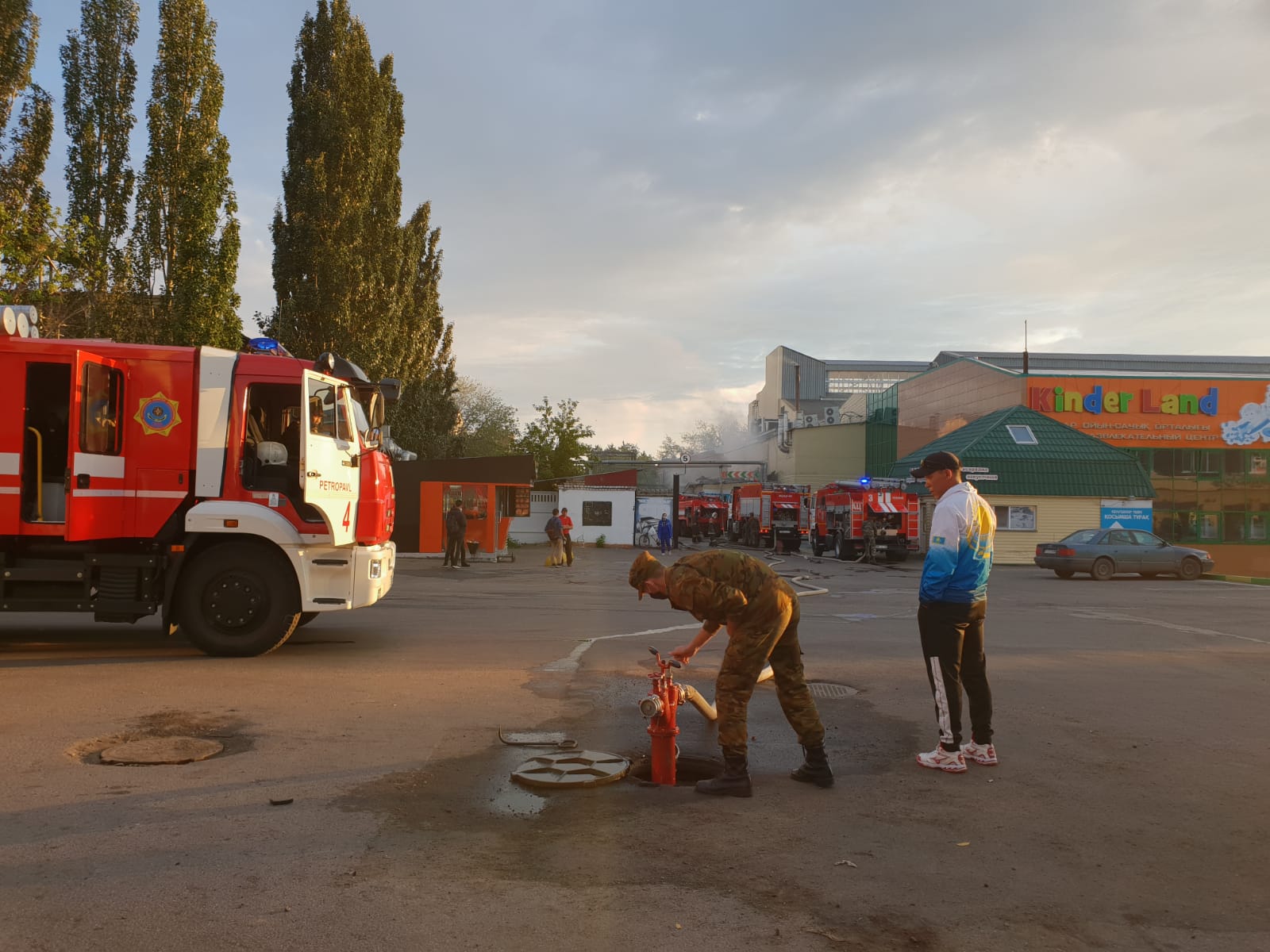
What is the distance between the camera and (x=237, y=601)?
990 centimetres

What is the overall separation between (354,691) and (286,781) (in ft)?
9.06

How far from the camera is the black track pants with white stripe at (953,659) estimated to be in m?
6.16

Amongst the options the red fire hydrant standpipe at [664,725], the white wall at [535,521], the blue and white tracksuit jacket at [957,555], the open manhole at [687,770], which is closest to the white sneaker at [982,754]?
the blue and white tracksuit jacket at [957,555]

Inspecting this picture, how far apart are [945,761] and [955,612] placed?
0.95 meters

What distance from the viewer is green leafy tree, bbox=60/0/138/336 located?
24.0 meters

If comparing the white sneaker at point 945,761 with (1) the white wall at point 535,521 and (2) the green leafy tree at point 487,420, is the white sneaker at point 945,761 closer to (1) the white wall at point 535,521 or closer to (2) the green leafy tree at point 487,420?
(1) the white wall at point 535,521

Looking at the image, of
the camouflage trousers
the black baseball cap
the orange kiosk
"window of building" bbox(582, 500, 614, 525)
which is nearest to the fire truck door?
A: the camouflage trousers

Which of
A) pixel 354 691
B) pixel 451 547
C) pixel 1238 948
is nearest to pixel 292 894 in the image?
pixel 1238 948

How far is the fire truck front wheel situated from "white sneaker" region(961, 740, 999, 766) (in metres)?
6.54

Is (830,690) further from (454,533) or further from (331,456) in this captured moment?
(454,533)

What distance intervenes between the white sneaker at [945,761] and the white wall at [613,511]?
40.0 m

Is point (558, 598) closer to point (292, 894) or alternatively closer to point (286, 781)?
point (286, 781)

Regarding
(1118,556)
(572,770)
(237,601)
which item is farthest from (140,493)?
(1118,556)

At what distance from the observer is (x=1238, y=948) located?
370 cm
